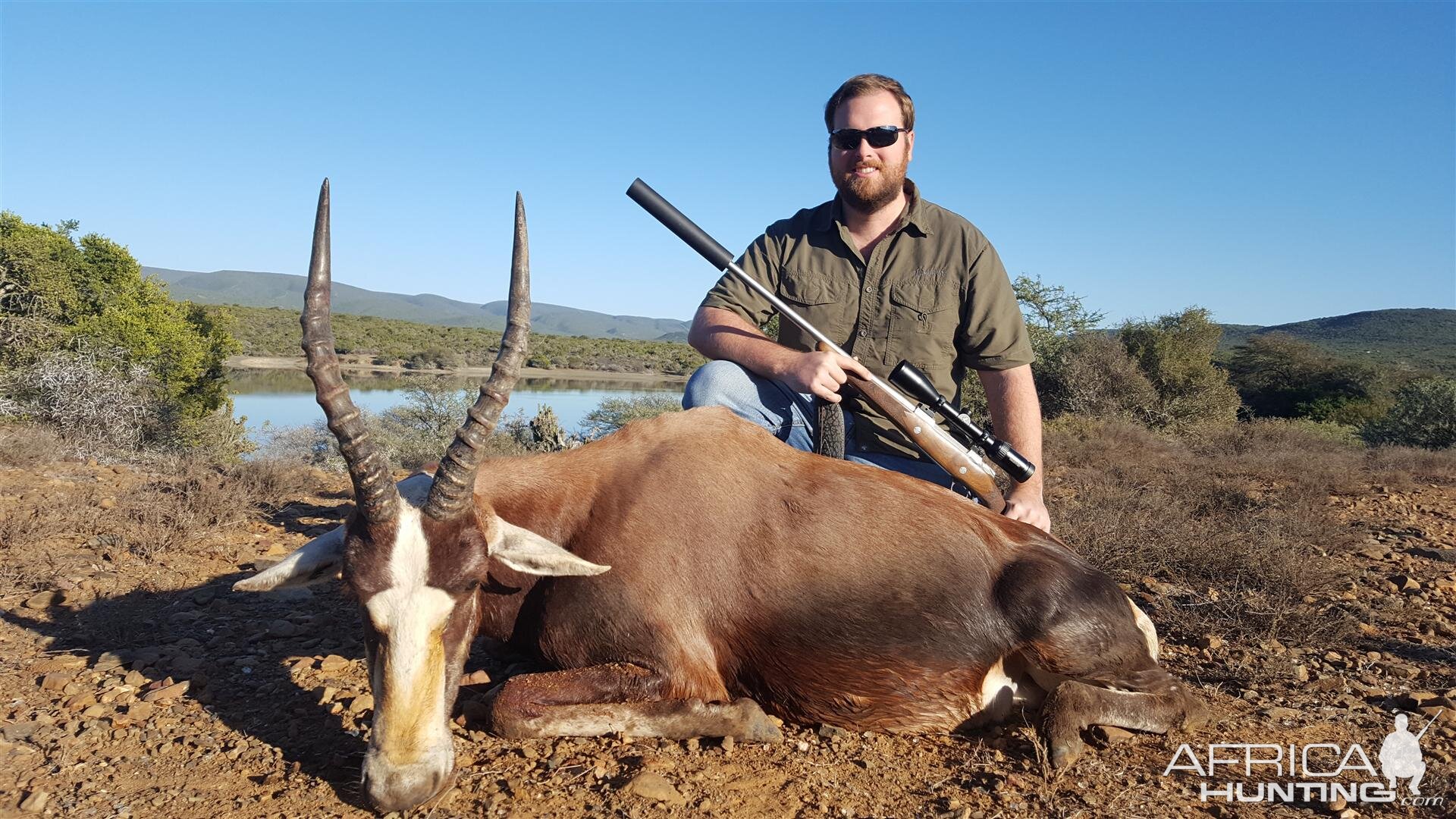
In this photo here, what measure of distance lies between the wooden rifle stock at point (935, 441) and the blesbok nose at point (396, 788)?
10.0 feet

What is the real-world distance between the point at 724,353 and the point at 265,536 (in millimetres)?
4083

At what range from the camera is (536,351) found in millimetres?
56000

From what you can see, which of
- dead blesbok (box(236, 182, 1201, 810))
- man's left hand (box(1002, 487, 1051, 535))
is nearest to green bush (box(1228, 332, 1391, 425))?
man's left hand (box(1002, 487, 1051, 535))

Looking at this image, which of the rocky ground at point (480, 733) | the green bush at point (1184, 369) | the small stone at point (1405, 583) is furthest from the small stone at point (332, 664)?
the green bush at point (1184, 369)

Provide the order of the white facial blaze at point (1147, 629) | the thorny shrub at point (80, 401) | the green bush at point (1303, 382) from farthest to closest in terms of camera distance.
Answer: the green bush at point (1303, 382) → the thorny shrub at point (80, 401) → the white facial blaze at point (1147, 629)

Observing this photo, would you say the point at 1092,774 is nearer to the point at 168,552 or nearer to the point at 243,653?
the point at 243,653

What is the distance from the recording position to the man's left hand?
4.59 meters

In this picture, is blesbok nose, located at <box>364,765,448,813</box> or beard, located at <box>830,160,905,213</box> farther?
beard, located at <box>830,160,905,213</box>

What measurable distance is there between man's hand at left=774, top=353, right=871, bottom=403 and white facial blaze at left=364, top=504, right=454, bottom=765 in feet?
7.66

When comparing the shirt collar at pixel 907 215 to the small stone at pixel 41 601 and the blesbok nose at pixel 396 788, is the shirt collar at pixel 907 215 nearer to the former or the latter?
the blesbok nose at pixel 396 788

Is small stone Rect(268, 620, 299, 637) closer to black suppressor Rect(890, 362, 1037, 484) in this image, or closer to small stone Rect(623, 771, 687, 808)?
small stone Rect(623, 771, 687, 808)

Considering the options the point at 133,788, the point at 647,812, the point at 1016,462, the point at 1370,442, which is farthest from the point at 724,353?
the point at 1370,442

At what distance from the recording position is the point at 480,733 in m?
3.37

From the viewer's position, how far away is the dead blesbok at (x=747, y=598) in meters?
3.29
